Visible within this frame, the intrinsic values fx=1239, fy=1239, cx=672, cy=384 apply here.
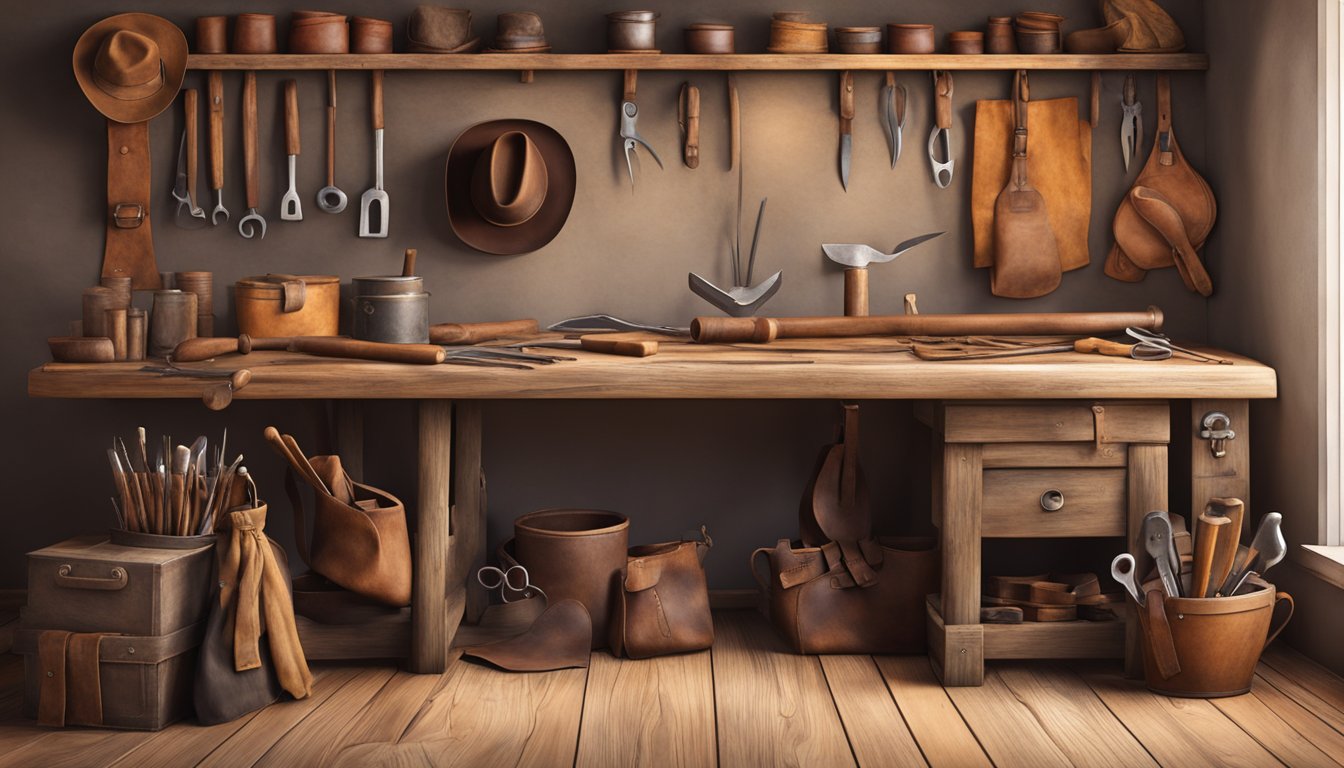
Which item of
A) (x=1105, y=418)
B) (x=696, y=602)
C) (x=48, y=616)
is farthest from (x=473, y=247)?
(x=1105, y=418)

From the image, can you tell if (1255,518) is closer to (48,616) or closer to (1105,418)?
(1105,418)

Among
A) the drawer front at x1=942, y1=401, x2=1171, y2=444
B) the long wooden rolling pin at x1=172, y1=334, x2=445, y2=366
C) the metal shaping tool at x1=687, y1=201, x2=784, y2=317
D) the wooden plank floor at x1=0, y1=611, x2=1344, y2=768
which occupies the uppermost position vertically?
the metal shaping tool at x1=687, y1=201, x2=784, y2=317

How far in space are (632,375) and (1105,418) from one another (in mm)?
1267

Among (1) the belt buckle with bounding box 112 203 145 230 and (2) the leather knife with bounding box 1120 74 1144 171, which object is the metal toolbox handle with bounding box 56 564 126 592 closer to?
(1) the belt buckle with bounding box 112 203 145 230

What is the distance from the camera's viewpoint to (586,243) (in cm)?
405

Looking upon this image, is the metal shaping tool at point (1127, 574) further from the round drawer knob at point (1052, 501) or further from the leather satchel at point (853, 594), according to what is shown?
the leather satchel at point (853, 594)

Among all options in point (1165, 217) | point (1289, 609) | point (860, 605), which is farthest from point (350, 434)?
point (1289, 609)

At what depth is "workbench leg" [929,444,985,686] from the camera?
3305 millimetres

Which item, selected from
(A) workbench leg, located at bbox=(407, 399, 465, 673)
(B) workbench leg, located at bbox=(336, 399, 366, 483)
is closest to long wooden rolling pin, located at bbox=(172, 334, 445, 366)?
(A) workbench leg, located at bbox=(407, 399, 465, 673)

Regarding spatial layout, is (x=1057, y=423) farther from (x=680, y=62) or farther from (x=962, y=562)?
(x=680, y=62)

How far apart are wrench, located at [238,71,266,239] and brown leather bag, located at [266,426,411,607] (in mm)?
1019

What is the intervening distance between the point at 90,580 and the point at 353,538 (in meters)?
0.63

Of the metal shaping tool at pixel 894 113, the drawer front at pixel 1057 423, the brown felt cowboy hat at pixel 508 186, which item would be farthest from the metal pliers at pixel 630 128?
the drawer front at pixel 1057 423

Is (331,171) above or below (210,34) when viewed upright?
below
